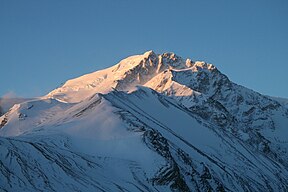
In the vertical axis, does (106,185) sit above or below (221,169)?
below

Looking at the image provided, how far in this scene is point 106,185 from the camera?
107 m

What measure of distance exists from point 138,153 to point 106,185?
16495 millimetres

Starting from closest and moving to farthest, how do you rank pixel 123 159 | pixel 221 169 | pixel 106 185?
pixel 106 185, pixel 123 159, pixel 221 169

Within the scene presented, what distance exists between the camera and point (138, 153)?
121938 millimetres

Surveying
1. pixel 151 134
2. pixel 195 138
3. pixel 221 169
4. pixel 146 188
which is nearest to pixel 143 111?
pixel 195 138

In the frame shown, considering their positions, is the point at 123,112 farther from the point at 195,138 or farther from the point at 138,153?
the point at 195,138

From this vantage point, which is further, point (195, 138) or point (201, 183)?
point (195, 138)

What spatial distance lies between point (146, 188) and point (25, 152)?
22.2m

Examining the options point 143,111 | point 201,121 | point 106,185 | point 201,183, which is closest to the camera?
point 106,185

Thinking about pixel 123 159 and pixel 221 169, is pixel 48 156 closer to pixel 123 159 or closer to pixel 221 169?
pixel 123 159

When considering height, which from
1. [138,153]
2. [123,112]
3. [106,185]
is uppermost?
[123,112]

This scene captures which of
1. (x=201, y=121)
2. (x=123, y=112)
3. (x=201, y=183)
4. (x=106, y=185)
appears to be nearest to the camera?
(x=106, y=185)

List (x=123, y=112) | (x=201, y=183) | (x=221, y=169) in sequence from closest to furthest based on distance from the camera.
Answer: (x=201, y=183)
(x=123, y=112)
(x=221, y=169)

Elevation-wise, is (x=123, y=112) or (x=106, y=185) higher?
(x=123, y=112)
